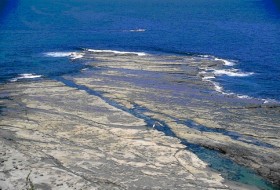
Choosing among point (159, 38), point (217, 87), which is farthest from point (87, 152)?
point (159, 38)

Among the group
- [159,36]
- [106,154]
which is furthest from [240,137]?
[159,36]

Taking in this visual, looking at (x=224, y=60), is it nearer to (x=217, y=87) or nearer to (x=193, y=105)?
(x=217, y=87)

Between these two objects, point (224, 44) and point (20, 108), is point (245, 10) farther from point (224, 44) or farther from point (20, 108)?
point (20, 108)

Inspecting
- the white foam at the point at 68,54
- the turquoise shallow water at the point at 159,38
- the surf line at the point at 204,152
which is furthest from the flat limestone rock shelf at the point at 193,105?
the white foam at the point at 68,54

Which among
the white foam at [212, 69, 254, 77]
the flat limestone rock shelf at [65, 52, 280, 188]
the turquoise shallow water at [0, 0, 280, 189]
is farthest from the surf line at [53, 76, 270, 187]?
the white foam at [212, 69, 254, 77]

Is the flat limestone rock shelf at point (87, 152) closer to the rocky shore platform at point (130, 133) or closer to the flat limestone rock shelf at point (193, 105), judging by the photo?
the rocky shore platform at point (130, 133)

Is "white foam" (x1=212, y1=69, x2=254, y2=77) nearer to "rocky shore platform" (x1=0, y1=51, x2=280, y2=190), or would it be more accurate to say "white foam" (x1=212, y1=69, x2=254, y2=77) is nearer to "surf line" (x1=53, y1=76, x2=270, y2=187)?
"rocky shore platform" (x1=0, y1=51, x2=280, y2=190)
